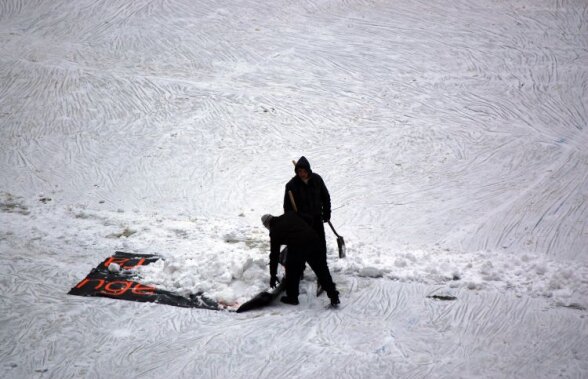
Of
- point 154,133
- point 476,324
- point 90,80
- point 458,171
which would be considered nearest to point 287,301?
point 476,324

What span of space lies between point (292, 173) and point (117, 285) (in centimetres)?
403

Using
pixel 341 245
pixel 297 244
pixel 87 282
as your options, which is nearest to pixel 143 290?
pixel 87 282

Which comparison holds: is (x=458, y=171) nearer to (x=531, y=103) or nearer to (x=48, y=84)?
(x=531, y=103)

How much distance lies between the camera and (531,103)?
34.1ft

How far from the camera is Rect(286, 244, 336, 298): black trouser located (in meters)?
5.49

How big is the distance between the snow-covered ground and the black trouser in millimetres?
350

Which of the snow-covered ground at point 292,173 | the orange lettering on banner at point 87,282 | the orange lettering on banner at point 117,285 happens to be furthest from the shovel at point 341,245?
the orange lettering on banner at point 87,282

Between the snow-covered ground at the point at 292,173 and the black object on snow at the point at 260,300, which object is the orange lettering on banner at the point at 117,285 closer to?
the snow-covered ground at the point at 292,173

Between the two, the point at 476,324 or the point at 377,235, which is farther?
the point at 377,235

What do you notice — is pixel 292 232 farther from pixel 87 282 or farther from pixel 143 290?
pixel 87 282

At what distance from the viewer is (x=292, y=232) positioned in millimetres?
5473

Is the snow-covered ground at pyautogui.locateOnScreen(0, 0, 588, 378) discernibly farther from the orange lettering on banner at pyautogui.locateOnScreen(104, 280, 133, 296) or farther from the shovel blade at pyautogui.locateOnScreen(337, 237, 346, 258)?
the orange lettering on banner at pyautogui.locateOnScreen(104, 280, 133, 296)

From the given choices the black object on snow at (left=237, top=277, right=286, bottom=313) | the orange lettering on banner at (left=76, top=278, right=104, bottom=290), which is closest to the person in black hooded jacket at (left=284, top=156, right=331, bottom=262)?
the black object on snow at (left=237, top=277, right=286, bottom=313)

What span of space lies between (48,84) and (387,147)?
7376mm
